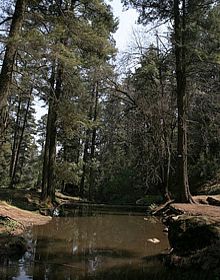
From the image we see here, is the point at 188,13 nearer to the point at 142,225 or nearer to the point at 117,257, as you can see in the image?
the point at 142,225

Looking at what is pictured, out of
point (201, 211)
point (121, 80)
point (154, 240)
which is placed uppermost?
point (121, 80)

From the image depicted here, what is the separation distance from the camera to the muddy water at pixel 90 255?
730 cm

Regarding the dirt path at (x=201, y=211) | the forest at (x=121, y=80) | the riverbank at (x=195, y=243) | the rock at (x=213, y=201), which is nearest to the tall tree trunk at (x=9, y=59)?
the forest at (x=121, y=80)

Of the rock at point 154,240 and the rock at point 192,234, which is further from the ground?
the rock at point 192,234

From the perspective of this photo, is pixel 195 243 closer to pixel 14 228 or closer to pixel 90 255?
pixel 90 255

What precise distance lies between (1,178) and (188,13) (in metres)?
29.1

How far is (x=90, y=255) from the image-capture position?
9.21 metres

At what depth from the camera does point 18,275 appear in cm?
698

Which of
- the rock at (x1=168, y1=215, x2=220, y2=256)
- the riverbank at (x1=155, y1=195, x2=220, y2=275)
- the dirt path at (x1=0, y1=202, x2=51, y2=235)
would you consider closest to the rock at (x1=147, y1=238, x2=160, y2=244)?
the riverbank at (x1=155, y1=195, x2=220, y2=275)

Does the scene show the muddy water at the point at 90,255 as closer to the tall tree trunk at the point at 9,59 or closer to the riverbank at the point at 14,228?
the riverbank at the point at 14,228

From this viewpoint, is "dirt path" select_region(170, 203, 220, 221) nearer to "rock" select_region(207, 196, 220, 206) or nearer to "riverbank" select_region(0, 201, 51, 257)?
"rock" select_region(207, 196, 220, 206)

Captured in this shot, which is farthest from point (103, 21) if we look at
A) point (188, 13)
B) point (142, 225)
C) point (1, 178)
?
point (1, 178)

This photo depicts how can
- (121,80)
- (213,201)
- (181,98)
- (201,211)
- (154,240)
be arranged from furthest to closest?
1. (121,80)
2. (181,98)
3. (213,201)
4. (201,211)
5. (154,240)

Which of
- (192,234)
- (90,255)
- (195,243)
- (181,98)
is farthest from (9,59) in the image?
(181,98)
